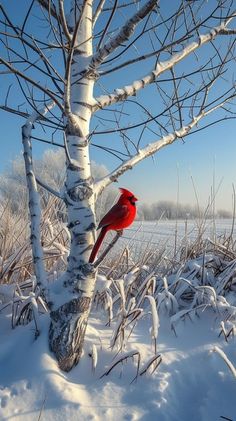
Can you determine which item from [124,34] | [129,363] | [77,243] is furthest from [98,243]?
[124,34]

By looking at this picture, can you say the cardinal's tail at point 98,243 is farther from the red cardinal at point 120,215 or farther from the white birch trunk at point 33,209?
the white birch trunk at point 33,209

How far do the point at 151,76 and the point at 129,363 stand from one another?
1.36 m

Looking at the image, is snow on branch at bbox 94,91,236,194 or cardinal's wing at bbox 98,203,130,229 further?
snow on branch at bbox 94,91,236,194

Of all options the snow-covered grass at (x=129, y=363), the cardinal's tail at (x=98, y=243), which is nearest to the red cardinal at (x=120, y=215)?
the cardinal's tail at (x=98, y=243)

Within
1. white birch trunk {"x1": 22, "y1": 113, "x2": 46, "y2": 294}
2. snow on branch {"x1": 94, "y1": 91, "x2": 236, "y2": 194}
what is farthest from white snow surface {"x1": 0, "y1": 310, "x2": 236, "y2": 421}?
snow on branch {"x1": 94, "y1": 91, "x2": 236, "y2": 194}

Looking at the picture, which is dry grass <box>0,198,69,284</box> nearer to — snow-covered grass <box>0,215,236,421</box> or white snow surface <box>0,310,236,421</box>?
snow-covered grass <box>0,215,236,421</box>

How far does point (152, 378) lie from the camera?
5.19ft

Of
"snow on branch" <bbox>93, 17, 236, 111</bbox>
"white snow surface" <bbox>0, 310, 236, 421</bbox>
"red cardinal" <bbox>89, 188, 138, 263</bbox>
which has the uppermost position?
"snow on branch" <bbox>93, 17, 236, 111</bbox>

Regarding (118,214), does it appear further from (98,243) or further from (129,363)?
(129,363)

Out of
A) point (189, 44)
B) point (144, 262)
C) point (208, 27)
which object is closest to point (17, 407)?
point (144, 262)

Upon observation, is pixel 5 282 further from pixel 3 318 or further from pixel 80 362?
A: pixel 80 362

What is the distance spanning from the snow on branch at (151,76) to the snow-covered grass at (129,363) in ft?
3.01

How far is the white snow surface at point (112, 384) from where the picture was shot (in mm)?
1386

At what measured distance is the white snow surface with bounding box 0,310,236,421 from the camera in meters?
1.39
